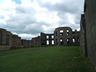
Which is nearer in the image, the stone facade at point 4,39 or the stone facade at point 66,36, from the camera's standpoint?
the stone facade at point 4,39

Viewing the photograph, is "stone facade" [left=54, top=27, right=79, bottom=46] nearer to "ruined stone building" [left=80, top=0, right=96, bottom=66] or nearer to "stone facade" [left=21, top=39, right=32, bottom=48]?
"stone facade" [left=21, top=39, right=32, bottom=48]

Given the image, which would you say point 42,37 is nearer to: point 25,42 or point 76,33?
point 25,42

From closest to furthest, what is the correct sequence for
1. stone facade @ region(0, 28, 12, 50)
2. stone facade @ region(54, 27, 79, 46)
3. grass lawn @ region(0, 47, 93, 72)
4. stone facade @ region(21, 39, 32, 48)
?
grass lawn @ region(0, 47, 93, 72), stone facade @ region(0, 28, 12, 50), stone facade @ region(21, 39, 32, 48), stone facade @ region(54, 27, 79, 46)

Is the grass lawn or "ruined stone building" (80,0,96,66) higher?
"ruined stone building" (80,0,96,66)

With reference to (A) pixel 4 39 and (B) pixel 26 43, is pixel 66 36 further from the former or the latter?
(A) pixel 4 39

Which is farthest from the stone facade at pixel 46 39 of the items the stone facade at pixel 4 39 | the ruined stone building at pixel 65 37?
the stone facade at pixel 4 39

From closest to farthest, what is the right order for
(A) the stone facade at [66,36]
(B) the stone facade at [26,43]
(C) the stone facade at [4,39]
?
(C) the stone facade at [4,39], (B) the stone facade at [26,43], (A) the stone facade at [66,36]

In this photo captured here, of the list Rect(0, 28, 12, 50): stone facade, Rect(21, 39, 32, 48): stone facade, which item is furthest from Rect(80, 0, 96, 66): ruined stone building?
Rect(21, 39, 32, 48): stone facade

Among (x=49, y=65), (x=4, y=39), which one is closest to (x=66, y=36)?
(x=4, y=39)

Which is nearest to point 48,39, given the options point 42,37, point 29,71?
point 42,37

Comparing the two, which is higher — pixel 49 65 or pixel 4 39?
pixel 4 39

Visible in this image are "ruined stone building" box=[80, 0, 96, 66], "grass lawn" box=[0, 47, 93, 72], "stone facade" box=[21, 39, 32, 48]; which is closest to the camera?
"ruined stone building" box=[80, 0, 96, 66]

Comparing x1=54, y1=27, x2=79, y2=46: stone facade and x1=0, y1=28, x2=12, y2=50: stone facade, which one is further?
x1=54, y1=27, x2=79, y2=46: stone facade

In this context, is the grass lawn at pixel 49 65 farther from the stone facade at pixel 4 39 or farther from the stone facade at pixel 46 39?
the stone facade at pixel 46 39
